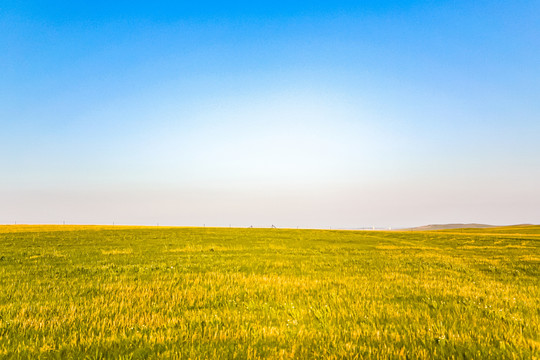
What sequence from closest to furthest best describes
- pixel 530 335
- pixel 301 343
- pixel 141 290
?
pixel 301 343 < pixel 530 335 < pixel 141 290

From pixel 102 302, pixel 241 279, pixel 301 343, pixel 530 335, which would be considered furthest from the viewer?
pixel 241 279

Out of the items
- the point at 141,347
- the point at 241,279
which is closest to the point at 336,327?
the point at 141,347

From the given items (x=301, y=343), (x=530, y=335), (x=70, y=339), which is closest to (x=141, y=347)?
(x=70, y=339)

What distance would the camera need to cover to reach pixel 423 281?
493 inches

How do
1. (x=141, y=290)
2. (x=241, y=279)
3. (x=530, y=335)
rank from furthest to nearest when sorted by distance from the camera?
1. (x=241, y=279)
2. (x=141, y=290)
3. (x=530, y=335)

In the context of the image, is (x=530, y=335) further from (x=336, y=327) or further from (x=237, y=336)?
(x=237, y=336)

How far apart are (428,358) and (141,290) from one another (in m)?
8.74

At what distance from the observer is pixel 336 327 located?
641 cm

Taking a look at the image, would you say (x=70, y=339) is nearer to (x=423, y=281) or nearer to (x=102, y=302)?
(x=102, y=302)

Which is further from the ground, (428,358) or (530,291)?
(428,358)

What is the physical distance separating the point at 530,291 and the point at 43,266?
23.4 metres

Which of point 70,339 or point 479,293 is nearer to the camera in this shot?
point 70,339

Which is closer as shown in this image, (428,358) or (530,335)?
(428,358)

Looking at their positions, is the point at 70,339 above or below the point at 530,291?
above
